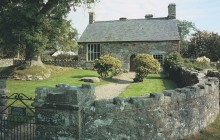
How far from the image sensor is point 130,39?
36.3 m

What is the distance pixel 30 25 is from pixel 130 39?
15.0 metres

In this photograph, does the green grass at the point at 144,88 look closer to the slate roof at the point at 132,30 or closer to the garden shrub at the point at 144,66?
the garden shrub at the point at 144,66

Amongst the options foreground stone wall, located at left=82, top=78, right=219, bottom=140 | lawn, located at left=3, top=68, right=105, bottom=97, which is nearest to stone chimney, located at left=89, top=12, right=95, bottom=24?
lawn, located at left=3, top=68, right=105, bottom=97

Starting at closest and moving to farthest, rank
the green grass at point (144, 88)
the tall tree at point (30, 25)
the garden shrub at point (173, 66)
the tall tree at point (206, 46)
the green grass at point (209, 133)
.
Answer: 1. the green grass at point (209, 133)
2. the green grass at point (144, 88)
3. the tall tree at point (30, 25)
4. the garden shrub at point (173, 66)
5. the tall tree at point (206, 46)

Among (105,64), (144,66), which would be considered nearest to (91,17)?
(105,64)

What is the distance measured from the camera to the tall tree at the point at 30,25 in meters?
23.1

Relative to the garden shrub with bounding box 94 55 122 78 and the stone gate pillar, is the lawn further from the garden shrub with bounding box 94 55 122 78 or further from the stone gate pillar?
the stone gate pillar

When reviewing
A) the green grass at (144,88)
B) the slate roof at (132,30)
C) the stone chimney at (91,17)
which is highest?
the stone chimney at (91,17)

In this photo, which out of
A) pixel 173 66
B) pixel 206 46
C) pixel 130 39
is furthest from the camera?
pixel 206 46

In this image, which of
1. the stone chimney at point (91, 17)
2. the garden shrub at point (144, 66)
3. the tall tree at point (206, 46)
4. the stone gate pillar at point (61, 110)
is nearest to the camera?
the stone gate pillar at point (61, 110)

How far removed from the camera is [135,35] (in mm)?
36781

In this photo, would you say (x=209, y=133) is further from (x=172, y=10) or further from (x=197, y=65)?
(x=172, y=10)

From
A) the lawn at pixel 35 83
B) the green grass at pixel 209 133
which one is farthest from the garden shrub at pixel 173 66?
the green grass at pixel 209 133

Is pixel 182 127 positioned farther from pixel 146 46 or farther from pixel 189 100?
pixel 146 46
